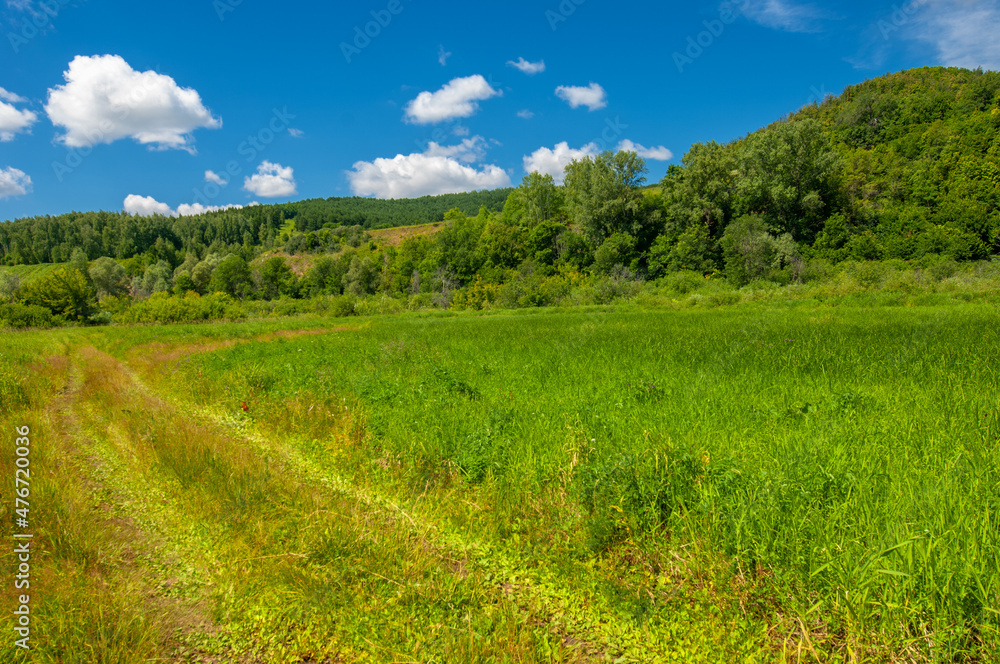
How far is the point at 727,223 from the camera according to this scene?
207 ft

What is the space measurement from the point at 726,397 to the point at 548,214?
3539 inches

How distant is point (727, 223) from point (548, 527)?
70.7 metres

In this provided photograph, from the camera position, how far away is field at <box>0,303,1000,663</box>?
111 inches

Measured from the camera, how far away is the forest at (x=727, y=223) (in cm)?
5206

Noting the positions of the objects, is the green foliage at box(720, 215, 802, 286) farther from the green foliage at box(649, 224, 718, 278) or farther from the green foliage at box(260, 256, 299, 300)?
the green foliage at box(260, 256, 299, 300)

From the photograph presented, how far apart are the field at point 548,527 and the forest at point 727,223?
51856mm

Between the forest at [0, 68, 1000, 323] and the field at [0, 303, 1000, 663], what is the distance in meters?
51.9

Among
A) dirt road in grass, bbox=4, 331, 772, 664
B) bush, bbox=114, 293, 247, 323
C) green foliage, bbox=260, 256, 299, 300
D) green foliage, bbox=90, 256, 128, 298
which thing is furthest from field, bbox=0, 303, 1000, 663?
green foliage, bbox=90, 256, 128, 298

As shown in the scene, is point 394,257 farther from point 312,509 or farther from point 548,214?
point 312,509

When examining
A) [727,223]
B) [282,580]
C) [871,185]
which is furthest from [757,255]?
[282,580]

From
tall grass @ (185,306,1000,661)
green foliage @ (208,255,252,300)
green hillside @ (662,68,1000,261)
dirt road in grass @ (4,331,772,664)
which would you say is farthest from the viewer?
green foliage @ (208,255,252,300)

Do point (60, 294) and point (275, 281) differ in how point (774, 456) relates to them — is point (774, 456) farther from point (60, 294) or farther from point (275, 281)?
point (275, 281)

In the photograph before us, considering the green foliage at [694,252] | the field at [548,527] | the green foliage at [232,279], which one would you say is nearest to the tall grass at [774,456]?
the field at [548,527]

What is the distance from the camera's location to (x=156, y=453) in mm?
6195
